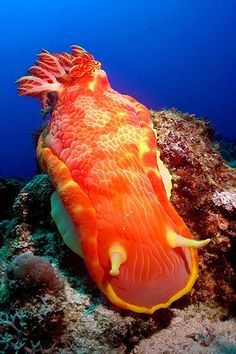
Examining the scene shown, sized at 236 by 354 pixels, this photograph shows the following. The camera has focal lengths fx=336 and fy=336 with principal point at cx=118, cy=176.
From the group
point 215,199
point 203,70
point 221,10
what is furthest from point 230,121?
point 215,199

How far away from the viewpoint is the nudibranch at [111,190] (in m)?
2.56

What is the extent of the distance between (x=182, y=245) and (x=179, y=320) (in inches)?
33.4

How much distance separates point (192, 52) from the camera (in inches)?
3802

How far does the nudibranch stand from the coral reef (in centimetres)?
27

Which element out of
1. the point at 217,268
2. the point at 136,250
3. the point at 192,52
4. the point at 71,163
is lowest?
the point at 136,250

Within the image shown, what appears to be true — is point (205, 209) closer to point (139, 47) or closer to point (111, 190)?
point (111, 190)

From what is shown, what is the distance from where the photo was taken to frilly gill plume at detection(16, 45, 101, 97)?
3.53m

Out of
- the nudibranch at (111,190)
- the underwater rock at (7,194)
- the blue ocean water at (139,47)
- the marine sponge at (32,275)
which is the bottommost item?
the marine sponge at (32,275)

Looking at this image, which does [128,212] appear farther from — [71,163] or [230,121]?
[230,121]

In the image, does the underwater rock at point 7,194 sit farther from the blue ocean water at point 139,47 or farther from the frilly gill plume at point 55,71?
the blue ocean water at point 139,47

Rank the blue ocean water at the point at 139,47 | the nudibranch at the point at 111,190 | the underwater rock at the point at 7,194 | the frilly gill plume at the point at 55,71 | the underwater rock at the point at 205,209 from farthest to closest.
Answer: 1. the blue ocean water at the point at 139,47
2. the underwater rock at the point at 7,194
3. the frilly gill plume at the point at 55,71
4. the underwater rock at the point at 205,209
5. the nudibranch at the point at 111,190

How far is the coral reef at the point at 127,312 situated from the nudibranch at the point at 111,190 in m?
0.27

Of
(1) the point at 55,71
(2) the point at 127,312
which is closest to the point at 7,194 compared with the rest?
(1) the point at 55,71

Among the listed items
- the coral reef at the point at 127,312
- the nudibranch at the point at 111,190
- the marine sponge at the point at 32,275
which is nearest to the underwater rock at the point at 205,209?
the coral reef at the point at 127,312
